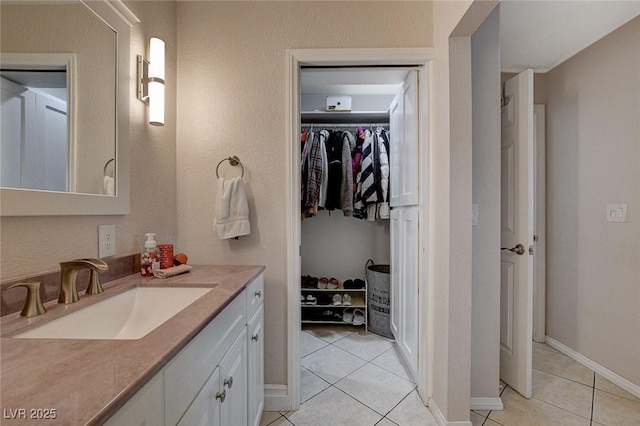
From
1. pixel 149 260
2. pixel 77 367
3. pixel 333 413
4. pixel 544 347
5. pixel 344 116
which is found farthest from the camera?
pixel 344 116

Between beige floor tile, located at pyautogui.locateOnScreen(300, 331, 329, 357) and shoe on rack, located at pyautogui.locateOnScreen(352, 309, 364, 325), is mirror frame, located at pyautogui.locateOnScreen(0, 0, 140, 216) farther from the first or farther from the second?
shoe on rack, located at pyautogui.locateOnScreen(352, 309, 364, 325)

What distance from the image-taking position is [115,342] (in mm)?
615

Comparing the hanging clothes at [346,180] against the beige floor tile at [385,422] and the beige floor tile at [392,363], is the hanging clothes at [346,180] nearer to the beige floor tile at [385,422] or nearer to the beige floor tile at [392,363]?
the beige floor tile at [392,363]

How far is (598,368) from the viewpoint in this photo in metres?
1.98

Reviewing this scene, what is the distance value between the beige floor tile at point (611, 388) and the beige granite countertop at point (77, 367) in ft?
8.24

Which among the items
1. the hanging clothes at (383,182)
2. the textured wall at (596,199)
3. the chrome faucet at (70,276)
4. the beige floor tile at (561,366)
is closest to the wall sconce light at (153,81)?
the chrome faucet at (70,276)

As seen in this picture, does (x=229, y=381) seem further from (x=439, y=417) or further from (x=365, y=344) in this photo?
(x=365, y=344)

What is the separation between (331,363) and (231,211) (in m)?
1.38

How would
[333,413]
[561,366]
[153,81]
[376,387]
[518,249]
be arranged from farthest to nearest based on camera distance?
[561,366] → [376,387] → [518,249] → [333,413] → [153,81]

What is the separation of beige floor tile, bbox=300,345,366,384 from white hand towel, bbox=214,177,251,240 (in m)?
1.18

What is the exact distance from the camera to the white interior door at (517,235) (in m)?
1.67

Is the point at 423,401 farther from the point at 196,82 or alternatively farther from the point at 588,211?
the point at 196,82

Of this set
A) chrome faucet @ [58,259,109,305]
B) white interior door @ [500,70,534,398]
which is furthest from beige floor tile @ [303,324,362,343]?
chrome faucet @ [58,259,109,305]

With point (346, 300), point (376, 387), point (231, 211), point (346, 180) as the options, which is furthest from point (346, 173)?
point (376, 387)
